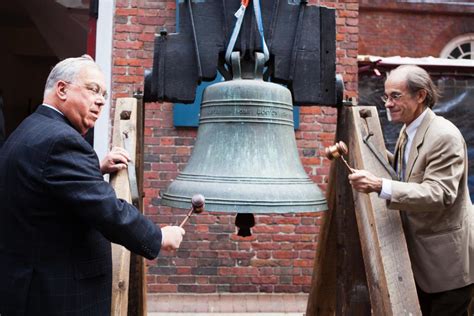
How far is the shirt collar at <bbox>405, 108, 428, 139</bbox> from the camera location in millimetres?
2654

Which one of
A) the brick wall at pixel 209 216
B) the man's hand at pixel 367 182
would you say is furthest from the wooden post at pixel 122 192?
the brick wall at pixel 209 216

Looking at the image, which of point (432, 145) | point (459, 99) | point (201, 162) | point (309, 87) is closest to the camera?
point (432, 145)

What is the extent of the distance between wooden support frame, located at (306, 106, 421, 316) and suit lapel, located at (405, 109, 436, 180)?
10 cm

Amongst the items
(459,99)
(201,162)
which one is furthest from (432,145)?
(459,99)

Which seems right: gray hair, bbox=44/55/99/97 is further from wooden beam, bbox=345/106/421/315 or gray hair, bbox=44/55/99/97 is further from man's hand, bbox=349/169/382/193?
wooden beam, bbox=345/106/421/315

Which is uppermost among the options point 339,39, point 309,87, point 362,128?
point 339,39

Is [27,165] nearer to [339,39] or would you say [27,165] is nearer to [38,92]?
[339,39]

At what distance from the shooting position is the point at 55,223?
6.81 feet

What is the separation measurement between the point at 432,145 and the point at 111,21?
133 inches

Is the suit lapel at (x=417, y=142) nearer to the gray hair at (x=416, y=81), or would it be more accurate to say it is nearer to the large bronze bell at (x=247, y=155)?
the gray hair at (x=416, y=81)

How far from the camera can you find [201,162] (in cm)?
266

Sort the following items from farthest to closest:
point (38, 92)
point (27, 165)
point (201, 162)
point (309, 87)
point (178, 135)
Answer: point (38, 92)
point (178, 135)
point (309, 87)
point (201, 162)
point (27, 165)

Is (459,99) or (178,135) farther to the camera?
(459,99)

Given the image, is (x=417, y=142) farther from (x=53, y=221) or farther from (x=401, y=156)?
(x=53, y=221)
